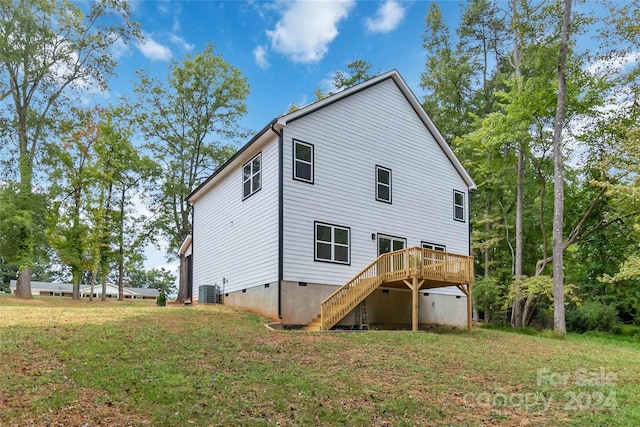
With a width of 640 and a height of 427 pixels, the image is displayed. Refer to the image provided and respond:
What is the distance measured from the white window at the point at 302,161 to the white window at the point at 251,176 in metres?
1.58

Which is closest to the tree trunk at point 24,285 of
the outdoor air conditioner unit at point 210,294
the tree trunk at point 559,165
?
the outdoor air conditioner unit at point 210,294

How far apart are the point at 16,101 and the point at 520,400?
27.4 metres

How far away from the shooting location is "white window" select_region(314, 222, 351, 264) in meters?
14.5

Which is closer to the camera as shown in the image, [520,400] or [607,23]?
[520,400]

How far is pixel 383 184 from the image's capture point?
55.1 feet

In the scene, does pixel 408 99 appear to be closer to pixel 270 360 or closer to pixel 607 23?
pixel 607 23

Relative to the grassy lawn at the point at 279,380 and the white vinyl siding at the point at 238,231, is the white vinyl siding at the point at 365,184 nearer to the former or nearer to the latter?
the white vinyl siding at the point at 238,231

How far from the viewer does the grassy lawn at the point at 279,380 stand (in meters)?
5.49

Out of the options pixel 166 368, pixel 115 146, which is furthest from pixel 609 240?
pixel 115 146

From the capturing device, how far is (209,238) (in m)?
19.7

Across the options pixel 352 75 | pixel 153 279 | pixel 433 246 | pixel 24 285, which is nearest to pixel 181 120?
pixel 352 75

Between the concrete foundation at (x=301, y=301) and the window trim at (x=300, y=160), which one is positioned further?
the window trim at (x=300, y=160)

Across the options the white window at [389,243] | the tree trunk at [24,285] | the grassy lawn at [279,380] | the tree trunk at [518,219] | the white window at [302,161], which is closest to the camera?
the grassy lawn at [279,380]

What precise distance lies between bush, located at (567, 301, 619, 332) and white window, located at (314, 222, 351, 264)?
14.2 m
